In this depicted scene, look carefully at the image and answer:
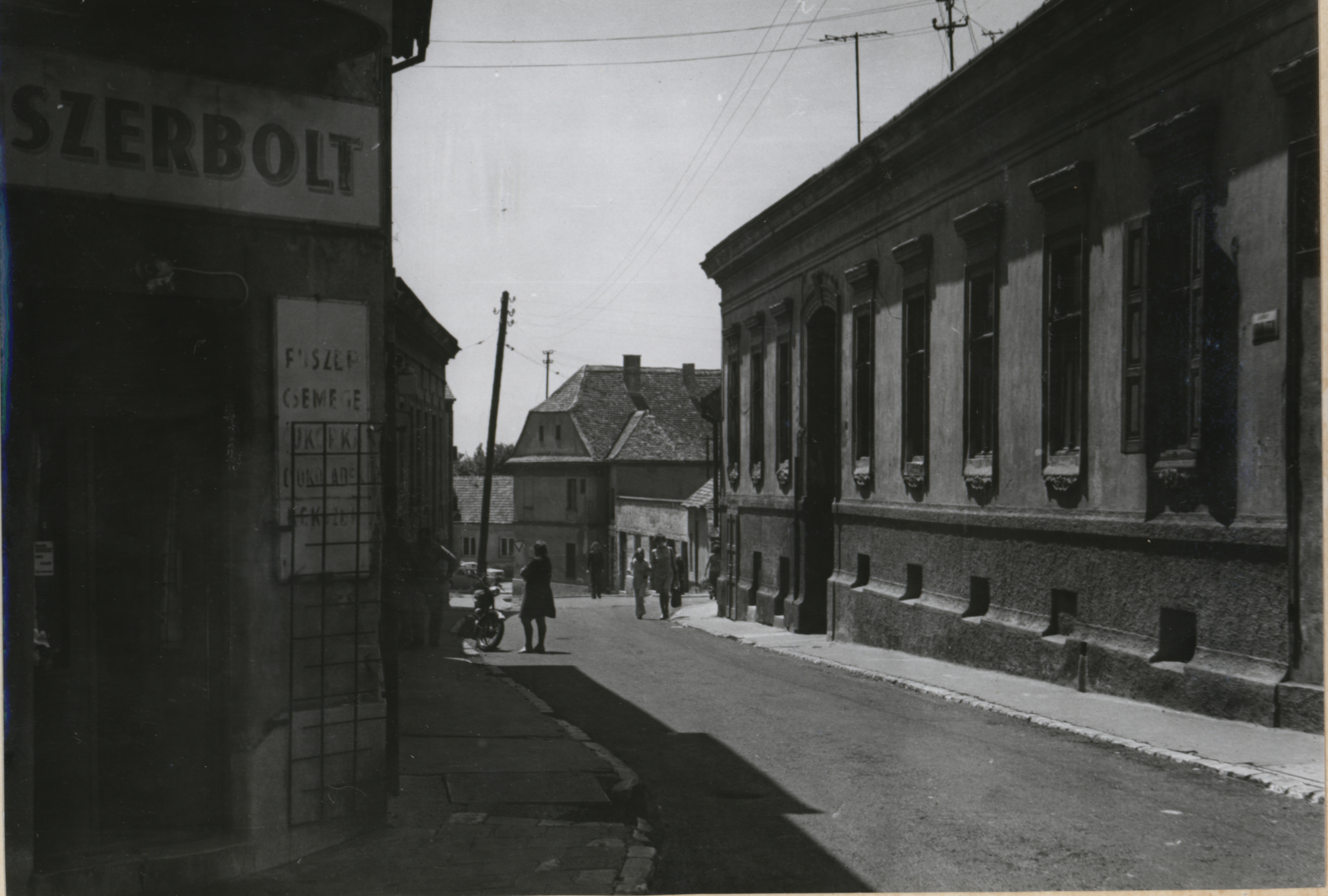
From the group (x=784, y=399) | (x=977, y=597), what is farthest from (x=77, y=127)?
(x=784, y=399)

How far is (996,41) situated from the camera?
13094mm

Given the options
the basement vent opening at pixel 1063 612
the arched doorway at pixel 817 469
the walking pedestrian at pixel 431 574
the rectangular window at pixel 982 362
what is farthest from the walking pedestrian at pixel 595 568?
the basement vent opening at pixel 1063 612

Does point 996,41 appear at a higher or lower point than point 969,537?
higher

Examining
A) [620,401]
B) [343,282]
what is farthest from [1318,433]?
[620,401]

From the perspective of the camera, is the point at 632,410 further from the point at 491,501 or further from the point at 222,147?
the point at 222,147

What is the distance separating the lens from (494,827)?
6945 millimetres

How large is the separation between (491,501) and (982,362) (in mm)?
45944

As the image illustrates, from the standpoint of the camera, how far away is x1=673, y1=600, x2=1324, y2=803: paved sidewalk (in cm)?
789

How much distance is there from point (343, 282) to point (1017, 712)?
7.10 meters

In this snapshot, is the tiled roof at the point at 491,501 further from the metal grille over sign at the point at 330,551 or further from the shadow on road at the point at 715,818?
the metal grille over sign at the point at 330,551

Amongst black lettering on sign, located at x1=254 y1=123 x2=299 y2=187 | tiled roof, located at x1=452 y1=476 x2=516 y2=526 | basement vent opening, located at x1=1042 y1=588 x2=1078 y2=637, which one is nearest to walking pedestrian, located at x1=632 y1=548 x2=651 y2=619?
basement vent opening, located at x1=1042 y1=588 x2=1078 y2=637

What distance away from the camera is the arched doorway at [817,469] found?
21.0m

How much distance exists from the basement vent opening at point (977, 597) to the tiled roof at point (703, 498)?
22331 millimetres

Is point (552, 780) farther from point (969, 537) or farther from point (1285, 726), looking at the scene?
point (969, 537)
